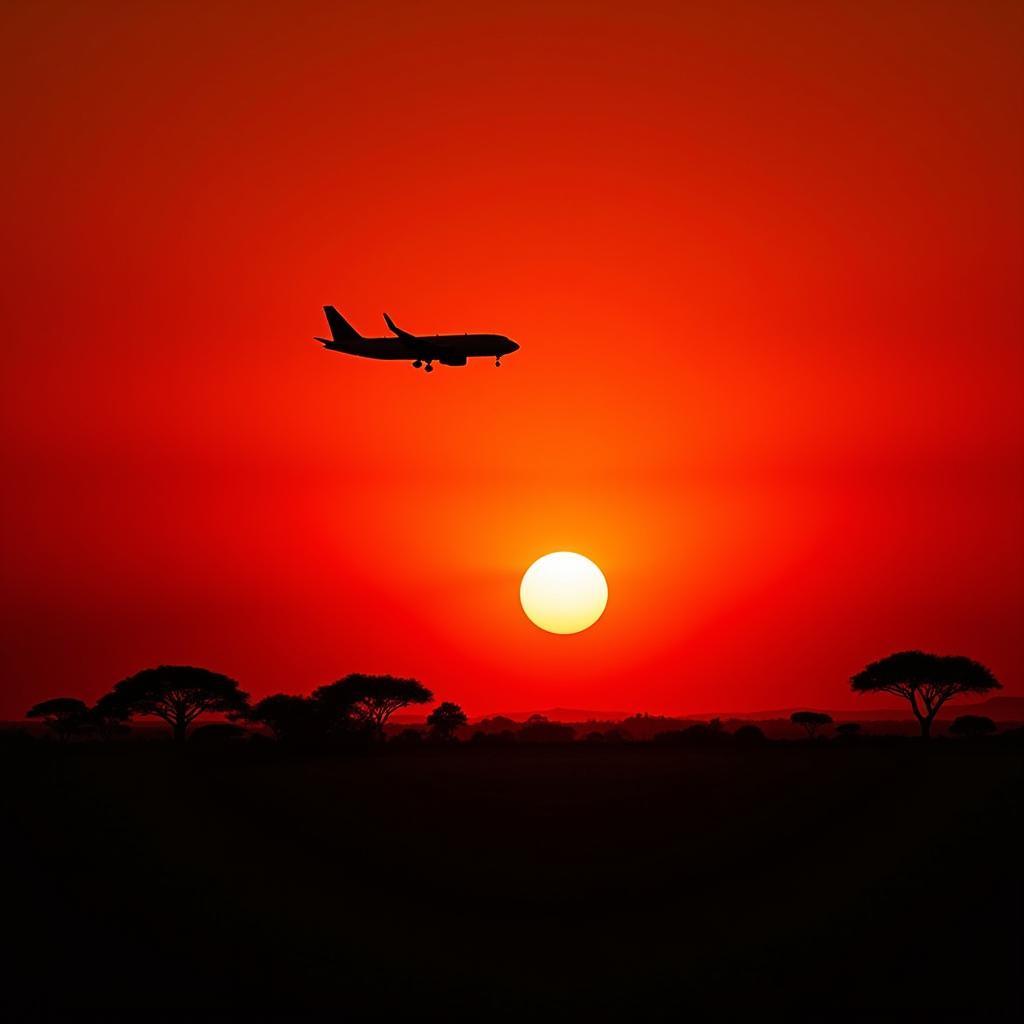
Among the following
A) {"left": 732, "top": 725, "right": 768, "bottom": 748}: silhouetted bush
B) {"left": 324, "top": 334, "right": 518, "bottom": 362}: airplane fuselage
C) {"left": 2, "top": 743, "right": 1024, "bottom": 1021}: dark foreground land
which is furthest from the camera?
{"left": 732, "top": 725, "right": 768, "bottom": 748}: silhouetted bush

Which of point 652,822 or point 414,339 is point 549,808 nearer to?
point 652,822

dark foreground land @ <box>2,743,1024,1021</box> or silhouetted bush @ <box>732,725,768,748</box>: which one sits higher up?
silhouetted bush @ <box>732,725,768,748</box>

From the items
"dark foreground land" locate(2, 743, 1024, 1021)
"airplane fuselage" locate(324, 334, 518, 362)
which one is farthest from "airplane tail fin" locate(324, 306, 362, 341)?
"dark foreground land" locate(2, 743, 1024, 1021)

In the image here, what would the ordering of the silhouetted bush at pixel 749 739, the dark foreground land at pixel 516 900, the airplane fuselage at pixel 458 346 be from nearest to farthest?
the dark foreground land at pixel 516 900
the airplane fuselage at pixel 458 346
the silhouetted bush at pixel 749 739

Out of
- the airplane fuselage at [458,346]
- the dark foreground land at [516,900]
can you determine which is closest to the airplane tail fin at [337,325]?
the airplane fuselage at [458,346]

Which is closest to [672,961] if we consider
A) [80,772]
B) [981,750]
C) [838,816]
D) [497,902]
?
[497,902]

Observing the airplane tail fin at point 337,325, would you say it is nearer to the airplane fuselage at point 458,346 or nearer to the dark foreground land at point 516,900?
the airplane fuselage at point 458,346

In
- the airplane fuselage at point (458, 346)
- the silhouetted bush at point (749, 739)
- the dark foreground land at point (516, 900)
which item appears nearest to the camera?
the dark foreground land at point (516, 900)

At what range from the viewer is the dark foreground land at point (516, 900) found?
5847 centimetres

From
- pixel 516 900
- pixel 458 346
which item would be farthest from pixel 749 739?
pixel 516 900

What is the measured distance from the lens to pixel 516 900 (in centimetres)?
7162

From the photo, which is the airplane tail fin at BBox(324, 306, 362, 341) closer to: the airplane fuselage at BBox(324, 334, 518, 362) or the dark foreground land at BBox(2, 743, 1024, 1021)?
the airplane fuselage at BBox(324, 334, 518, 362)

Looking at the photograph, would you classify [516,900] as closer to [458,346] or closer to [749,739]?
[458,346]

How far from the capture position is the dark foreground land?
5847 cm
